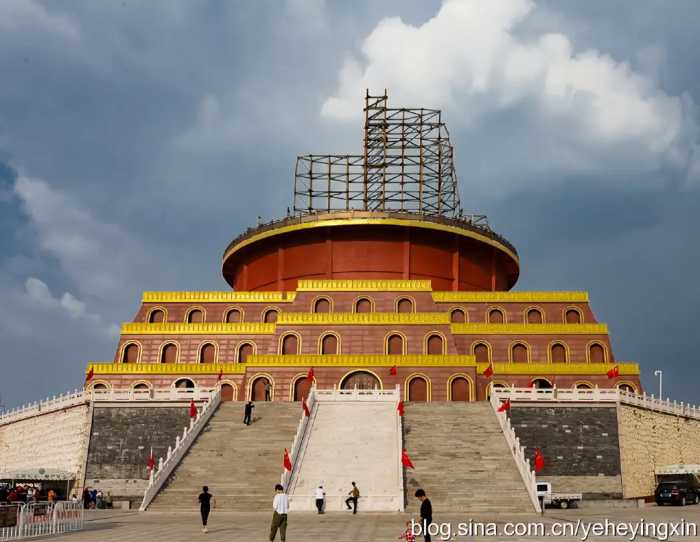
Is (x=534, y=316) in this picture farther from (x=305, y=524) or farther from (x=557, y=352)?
(x=305, y=524)

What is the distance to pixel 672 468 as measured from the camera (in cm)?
3103

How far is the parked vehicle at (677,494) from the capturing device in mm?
27391

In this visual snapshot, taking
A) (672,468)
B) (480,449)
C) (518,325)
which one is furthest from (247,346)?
(672,468)

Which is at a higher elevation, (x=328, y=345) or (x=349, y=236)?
(x=349, y=236)

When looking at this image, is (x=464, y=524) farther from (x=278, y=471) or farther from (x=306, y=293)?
(x=306, y=293)

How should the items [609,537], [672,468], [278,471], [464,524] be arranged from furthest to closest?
[672,468]
[278,471]
[464,524]
[609,537]

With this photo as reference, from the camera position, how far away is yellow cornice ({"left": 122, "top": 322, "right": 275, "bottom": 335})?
40.8m

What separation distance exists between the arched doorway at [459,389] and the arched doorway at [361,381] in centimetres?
329

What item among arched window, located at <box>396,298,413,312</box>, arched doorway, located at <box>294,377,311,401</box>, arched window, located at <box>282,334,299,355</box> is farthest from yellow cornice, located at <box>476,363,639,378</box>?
arched window, located at <box>282,334,299,355</box>

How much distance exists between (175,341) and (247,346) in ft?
12.4

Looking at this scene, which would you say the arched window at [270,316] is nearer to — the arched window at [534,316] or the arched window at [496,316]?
the arched window at [496,316]

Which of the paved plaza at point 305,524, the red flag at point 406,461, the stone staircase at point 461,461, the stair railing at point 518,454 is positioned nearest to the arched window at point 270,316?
the stone staircase at point 461,461

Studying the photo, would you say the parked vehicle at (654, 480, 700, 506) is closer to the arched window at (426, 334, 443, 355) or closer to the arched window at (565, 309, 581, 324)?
the arched window at (426, 334, 443, 355)

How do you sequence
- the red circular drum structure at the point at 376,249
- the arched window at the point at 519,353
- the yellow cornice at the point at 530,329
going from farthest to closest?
1. the red circular drum structure at the point at 376,249
2. the yellow cornice at the point at 530,329
3. the arched window at the point at 519,353
